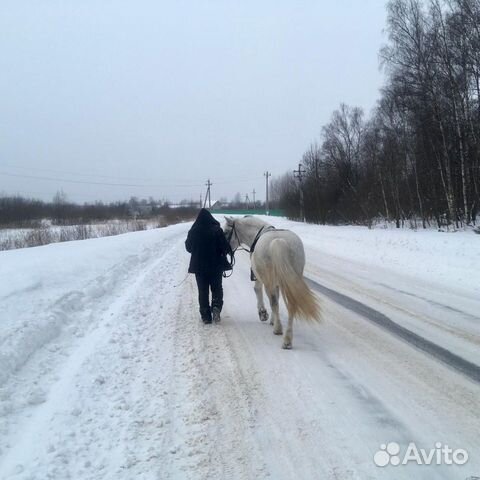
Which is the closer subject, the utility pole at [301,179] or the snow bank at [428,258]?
the snow bank at [428,258]

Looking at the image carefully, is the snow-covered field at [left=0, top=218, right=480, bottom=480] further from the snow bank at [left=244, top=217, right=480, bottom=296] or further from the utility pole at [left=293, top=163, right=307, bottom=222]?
the utility pole at [left=293, top=163, right=307, bottom=222]

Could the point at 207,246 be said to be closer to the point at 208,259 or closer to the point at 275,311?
the point at 208,259

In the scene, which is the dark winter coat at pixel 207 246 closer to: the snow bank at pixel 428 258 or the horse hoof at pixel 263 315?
the horse hoof at pixel 263 315

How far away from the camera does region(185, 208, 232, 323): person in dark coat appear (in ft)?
22.9

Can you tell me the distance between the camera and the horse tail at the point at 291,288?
557 centimetres

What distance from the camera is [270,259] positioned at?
598cm

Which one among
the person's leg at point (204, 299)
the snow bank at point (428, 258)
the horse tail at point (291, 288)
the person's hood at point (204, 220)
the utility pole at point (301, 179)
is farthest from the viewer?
the utility pole at point (301, 179)

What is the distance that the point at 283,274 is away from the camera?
5.68 m

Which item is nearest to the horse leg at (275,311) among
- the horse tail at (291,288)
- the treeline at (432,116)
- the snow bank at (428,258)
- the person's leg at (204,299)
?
the horse tail at (291,288)

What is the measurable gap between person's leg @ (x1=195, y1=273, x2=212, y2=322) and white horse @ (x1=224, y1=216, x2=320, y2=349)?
2.82 feet

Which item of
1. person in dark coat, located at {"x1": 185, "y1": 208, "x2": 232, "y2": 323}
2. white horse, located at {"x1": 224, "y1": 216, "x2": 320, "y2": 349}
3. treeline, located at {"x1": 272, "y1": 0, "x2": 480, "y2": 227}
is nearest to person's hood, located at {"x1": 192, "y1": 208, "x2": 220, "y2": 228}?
person in dark coat, located at {"x1": 185, "y1": 208, "x2": 232, "y2": 323}

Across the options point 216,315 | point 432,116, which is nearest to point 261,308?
point 216,315

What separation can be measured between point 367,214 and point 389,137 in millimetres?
9956

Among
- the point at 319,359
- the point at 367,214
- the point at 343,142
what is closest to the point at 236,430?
the point at 319,359
